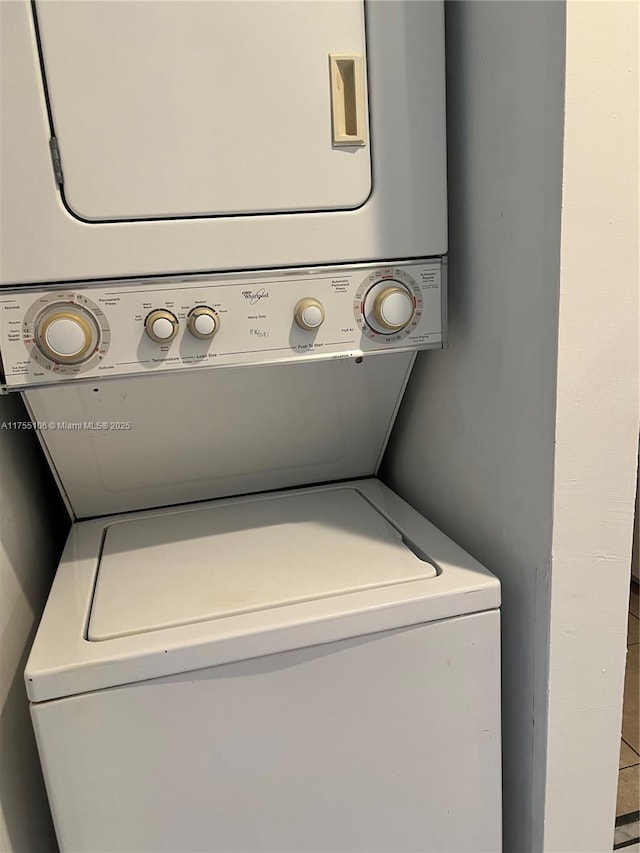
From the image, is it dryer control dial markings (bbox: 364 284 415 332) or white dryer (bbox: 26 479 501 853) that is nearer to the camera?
white dryer (bbox: 26 479 501 853)

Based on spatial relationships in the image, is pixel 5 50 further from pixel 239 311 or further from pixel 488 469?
pixel 488 469

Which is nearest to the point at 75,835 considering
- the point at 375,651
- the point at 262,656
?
the point at 262,656

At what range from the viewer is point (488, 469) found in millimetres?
1110

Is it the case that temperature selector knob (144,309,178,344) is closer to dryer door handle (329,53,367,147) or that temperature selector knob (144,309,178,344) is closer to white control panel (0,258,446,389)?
white control panel (0,258,446,389)

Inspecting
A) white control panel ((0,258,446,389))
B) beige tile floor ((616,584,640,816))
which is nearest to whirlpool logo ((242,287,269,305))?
white control panel ((0,258,446,389))

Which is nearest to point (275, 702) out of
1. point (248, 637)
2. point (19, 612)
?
point (248, 637)

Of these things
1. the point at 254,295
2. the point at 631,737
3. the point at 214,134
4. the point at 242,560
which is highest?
the point at 214,134

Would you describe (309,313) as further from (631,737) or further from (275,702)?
(631,737)

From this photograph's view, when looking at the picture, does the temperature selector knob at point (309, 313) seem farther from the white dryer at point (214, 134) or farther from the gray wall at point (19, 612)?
the gray wall at point (19, 612)

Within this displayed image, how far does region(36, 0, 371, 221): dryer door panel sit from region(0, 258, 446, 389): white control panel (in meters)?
0.11

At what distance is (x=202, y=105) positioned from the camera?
3.05 ft

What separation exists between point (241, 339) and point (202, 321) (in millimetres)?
70

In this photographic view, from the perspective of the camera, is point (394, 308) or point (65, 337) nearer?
point (65, 337)

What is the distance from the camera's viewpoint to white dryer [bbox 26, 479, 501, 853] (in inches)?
35.4
